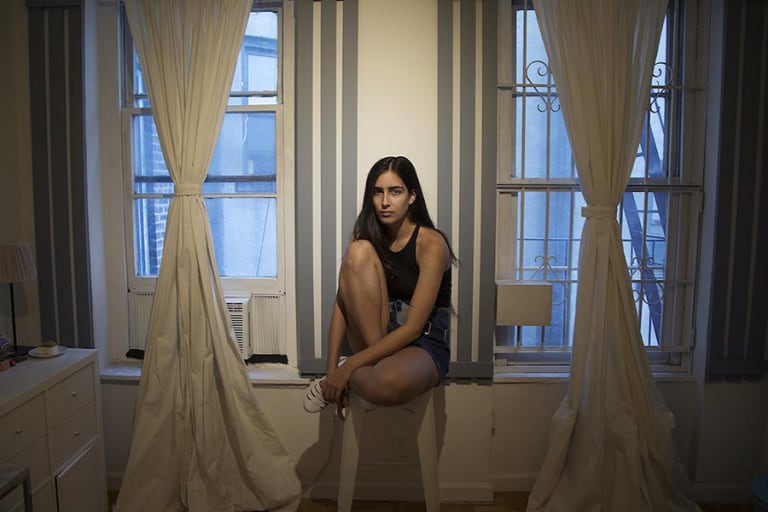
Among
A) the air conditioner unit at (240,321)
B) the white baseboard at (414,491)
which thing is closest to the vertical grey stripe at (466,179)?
the white baseboard at (414,491)

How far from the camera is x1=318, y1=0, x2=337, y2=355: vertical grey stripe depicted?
2.09m

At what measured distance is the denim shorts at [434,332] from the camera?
1.79 metres

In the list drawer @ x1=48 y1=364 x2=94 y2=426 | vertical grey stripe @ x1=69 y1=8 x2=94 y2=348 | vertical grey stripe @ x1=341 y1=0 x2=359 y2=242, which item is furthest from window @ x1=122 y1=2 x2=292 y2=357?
drawer @ x1=48 y1=364 x2=94 y2=426

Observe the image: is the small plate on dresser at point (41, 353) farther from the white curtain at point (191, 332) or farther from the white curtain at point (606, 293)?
the white curtain at point (606, 293)

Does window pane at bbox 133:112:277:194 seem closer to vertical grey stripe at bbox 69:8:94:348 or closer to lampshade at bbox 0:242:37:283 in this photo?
vertical grey stripe at bbox 69:8:94:348

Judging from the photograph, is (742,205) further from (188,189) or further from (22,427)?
(22,427)

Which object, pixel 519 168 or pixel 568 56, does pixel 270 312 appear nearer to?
pixel 519 168

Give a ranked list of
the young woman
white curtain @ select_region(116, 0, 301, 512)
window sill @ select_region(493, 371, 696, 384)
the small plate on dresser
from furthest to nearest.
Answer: window sill @ select_region(493, 371, 696, 384) < white curtain @ select_region(116, 0, 301, 512) < the small plate on dresser < the young woman

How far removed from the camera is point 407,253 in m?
1.83

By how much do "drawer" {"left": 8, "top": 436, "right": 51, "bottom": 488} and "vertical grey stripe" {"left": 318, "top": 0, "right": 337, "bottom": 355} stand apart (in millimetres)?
1070

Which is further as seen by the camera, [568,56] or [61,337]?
[61,337]

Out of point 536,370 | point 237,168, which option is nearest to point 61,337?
point 237,168

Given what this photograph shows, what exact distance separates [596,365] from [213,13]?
6.93 feet

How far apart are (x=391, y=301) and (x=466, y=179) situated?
64 cm
